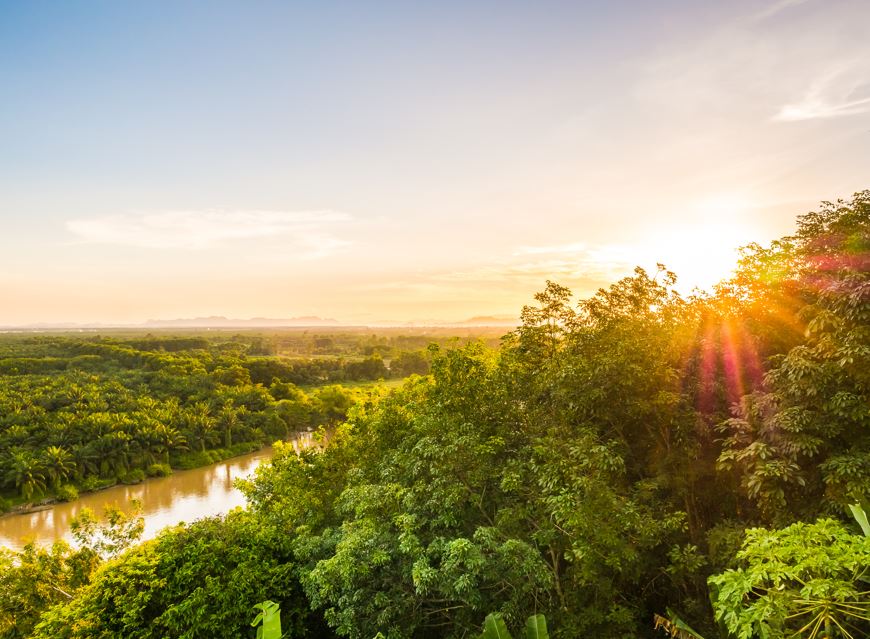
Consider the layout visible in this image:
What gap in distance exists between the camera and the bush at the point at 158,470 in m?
35.9

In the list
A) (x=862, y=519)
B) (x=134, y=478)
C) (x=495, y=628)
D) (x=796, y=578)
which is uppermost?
(x=862, y=519)

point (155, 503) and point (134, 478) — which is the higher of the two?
point (134, 478)

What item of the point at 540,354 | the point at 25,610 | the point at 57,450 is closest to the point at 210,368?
the point at 57,450

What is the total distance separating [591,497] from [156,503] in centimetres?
3236

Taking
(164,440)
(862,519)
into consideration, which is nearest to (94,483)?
(164,440)

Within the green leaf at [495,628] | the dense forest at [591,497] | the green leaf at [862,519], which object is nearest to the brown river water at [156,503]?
the dense forest at [591,497]

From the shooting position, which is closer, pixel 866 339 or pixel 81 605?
pixel 866 339

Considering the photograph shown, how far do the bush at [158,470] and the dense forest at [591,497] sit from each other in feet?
84.9

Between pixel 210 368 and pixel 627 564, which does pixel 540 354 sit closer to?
pixel 627 564

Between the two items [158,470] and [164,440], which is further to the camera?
[164,440]

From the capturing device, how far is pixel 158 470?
36.0 meters

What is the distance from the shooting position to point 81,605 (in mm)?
9617

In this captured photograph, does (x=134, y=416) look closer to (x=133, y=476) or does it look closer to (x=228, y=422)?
(x=133, y=476)

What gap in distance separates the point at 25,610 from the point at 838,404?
55.1ft
